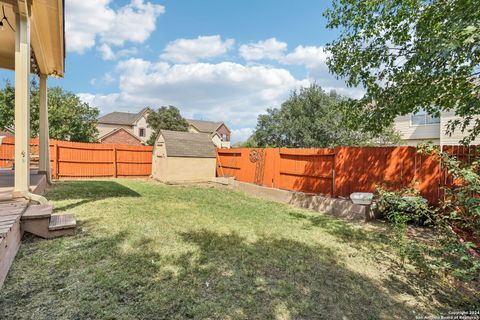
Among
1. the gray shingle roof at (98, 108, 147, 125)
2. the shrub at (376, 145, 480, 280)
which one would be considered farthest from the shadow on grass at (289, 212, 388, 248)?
the gray shingle roof at (98, 108, 147, 125)

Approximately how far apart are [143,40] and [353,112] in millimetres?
12639

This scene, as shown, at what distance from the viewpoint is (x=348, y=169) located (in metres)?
7.38

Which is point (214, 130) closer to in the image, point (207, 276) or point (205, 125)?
point (205, 125)

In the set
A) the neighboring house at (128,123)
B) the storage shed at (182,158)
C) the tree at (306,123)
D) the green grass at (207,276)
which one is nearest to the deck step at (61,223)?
the green grass at (207,276)

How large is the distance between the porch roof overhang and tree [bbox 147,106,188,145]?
1063 inches

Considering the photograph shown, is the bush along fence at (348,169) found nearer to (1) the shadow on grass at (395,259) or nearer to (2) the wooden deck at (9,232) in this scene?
(1) the shadow on grass at (395,259)

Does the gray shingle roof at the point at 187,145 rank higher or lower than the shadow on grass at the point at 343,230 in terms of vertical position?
higher

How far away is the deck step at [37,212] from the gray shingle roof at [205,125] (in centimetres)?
4344

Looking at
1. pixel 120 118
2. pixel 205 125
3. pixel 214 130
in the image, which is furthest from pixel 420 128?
pixel 205 125

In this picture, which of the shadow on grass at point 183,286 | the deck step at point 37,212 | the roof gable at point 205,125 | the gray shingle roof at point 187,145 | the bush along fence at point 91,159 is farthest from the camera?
the roof gable at point 205,125

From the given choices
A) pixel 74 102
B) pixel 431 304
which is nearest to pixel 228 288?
pixel 431 304

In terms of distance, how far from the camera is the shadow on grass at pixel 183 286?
2.21 meters

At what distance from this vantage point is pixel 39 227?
337 centimetres

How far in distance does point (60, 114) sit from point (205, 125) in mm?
32537
